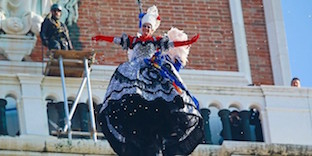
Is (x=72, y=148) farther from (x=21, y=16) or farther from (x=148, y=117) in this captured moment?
(x=21, y=16)

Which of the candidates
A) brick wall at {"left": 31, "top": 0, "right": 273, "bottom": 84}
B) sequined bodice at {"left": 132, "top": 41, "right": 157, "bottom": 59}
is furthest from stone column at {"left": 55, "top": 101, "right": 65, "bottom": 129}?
sequined bodice at {"left": 132, "top": 41, "right": 157, "bottom": 59}

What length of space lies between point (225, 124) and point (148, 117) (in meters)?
6.22

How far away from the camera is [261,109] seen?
2631 centimetres

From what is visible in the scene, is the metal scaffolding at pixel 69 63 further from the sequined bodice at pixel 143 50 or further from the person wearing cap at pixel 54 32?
the sequined bodice at pixel 143 50

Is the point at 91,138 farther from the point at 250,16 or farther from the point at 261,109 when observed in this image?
the point at 250,16

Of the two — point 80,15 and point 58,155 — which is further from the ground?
point 80,15

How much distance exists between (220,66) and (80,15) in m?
2.15

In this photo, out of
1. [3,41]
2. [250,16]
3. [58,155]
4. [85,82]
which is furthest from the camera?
[250,16]

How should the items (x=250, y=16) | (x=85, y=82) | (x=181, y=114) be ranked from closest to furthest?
(x=181, y=114)
(x=85, y=82)
(x=250, y=16)

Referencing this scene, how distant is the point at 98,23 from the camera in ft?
94.8

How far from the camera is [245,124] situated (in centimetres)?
2612

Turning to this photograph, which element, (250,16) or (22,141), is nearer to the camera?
(22,141)

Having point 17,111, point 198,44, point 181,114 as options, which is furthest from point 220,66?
point 181,114

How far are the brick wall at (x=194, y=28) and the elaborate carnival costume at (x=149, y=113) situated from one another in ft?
26.7
